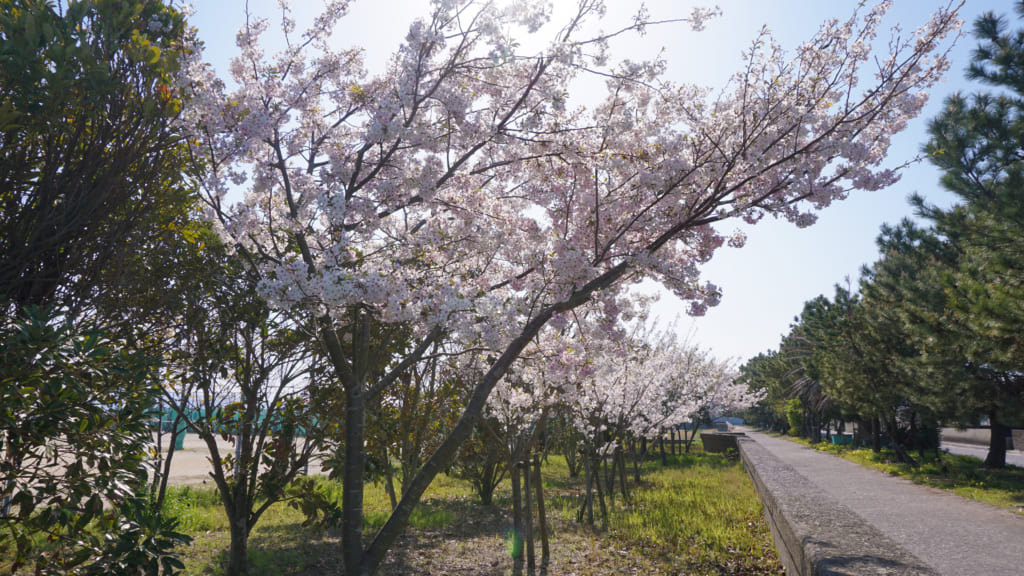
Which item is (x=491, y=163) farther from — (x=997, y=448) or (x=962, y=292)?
(x=997, y=448)

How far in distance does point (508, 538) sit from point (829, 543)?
575 centimetres

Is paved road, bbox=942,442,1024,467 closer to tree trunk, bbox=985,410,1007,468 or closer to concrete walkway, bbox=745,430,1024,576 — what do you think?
tree trunk, bbox=985,410,1007,468

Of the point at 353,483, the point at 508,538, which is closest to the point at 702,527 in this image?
the point at 508,538

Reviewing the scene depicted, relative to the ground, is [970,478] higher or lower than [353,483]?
lower

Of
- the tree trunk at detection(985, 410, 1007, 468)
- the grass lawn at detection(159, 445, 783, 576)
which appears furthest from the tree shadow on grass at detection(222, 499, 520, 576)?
the tree trunk at detection(985, 410, 1007, 468)

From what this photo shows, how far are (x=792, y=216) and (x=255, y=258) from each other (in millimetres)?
4231

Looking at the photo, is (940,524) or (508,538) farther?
(508,538)

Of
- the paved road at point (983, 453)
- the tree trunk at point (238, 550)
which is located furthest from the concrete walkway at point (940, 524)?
the paved road at point (983, 453)

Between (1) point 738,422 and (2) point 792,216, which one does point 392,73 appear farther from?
(1) point 738,422

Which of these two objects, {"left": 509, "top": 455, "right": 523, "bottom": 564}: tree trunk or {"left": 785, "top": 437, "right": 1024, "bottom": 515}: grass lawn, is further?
{"left": 785, "top": 437, "right": 1024, "bottom": 515}: grass lawn

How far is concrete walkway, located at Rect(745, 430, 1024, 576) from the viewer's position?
5.65 metres

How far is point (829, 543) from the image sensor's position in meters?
4.83

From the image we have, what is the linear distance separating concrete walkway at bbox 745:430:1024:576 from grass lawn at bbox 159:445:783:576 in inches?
62.8

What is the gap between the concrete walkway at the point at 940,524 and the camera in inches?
223
